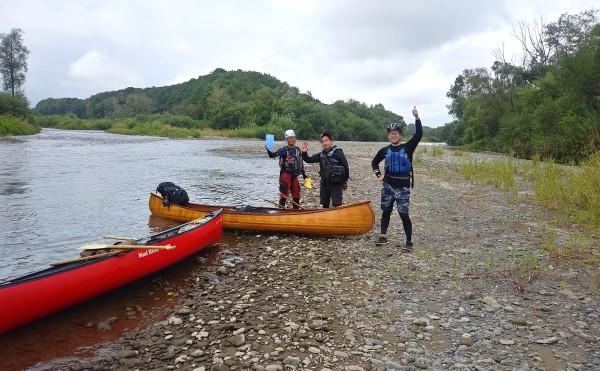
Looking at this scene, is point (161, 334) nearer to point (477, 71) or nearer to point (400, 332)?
point (400, 332)

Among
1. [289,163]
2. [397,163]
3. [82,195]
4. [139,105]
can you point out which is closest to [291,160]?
[289,163]

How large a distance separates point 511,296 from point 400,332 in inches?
74.5

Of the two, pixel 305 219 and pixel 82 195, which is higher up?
pixel 305 219

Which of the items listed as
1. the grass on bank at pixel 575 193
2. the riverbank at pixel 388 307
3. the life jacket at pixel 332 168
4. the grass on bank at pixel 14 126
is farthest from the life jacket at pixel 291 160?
the grass on bank at pixel 14 126

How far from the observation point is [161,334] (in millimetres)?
4758

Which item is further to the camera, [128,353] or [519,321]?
[519,321]

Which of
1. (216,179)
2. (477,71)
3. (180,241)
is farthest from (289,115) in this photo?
(180,241)

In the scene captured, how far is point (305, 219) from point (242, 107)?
263 ft

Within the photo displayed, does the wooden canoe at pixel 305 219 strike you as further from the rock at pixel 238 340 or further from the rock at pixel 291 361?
the rock at pixel 291 361

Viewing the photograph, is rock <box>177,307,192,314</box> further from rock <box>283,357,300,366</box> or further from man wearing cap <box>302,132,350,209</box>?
man wearing cap <box>302,132,350,209</box>

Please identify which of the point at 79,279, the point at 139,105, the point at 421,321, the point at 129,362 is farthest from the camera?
the point at 139,105

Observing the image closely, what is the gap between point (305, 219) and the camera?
8.52m

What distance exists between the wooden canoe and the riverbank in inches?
10.3

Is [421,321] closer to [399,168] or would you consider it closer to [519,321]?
[519,321]
